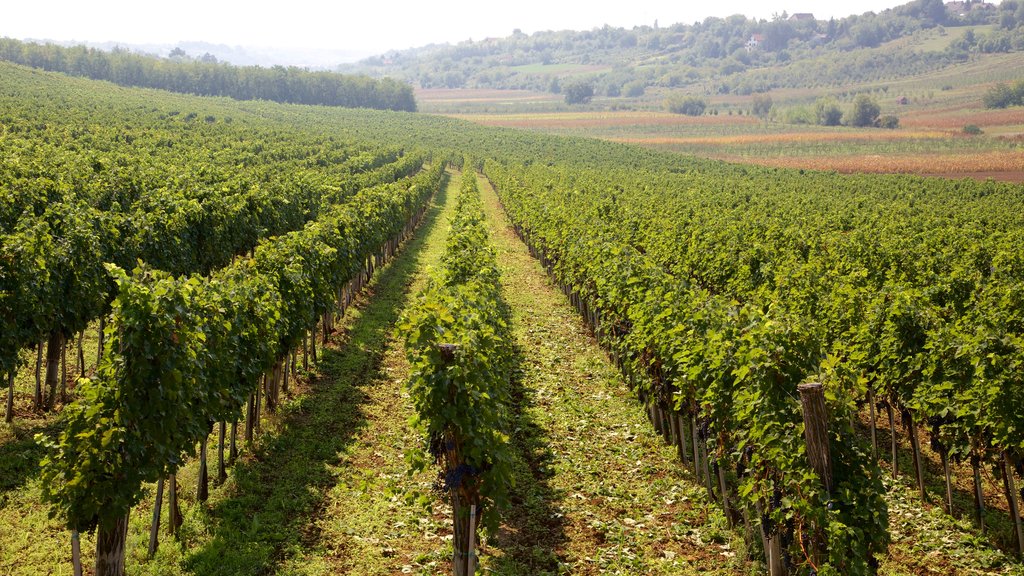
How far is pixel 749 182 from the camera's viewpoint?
212 ft

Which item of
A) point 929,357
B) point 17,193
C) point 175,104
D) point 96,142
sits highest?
point 175,104

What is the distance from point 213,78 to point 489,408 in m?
175

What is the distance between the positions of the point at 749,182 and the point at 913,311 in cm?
5424

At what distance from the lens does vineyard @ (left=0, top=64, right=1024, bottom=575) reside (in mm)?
9336

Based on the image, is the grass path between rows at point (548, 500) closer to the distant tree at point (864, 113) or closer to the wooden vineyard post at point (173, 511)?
the wooden vineyard post at point (173, 511)

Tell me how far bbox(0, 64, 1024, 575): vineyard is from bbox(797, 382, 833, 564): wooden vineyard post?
0.07ft

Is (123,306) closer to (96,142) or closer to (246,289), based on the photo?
(246,289)

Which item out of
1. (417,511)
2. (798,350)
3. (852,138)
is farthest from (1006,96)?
(417,511)

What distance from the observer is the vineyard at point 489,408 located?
934 cm

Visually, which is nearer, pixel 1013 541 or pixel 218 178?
pixel 1013 541

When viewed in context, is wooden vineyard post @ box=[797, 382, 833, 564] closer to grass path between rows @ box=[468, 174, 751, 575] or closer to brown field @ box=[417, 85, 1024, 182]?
grass path between rows @ box=[468, 174, 751, 575]

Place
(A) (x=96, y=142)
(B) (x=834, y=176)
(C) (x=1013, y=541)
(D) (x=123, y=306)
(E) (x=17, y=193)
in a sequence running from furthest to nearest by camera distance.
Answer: (B) (x=834, y=176), (A) (x=96, y=142), (E) (x=17, y=193), (C) (x=1013, y=541), (D) (x=123, y=306)

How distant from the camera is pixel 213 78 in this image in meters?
164

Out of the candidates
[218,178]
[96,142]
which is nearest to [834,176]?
[218,178]
